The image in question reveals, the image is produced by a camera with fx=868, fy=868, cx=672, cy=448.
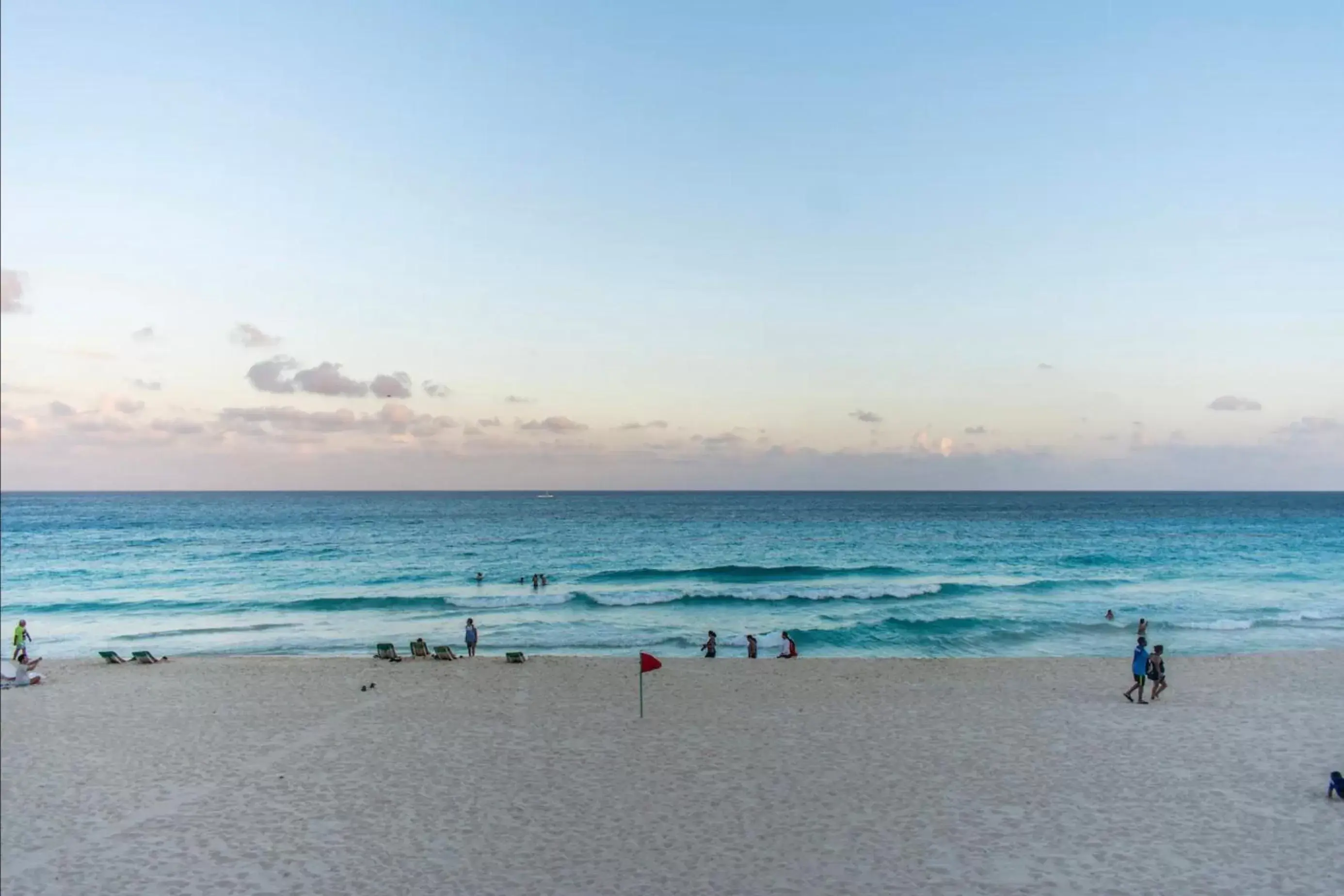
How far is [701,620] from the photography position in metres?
35.9

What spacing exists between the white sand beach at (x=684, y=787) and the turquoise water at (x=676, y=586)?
9377mm

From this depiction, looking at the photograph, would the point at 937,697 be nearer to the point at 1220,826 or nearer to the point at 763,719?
the point at 763,719

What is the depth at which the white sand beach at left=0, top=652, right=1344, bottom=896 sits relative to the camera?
414 inches

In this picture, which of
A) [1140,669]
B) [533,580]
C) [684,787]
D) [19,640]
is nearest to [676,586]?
[533,580]

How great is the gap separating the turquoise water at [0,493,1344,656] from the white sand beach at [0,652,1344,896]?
938 centimetres

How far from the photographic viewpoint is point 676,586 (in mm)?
47688

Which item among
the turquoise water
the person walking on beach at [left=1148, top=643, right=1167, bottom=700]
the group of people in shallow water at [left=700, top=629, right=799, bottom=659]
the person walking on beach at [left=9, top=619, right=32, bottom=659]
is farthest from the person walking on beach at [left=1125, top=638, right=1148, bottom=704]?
the person walking on beach at [left=9, top=619, right=32, bottom=659]

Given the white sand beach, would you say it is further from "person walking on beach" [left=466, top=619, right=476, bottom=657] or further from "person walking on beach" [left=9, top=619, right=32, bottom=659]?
"person walking on beach" [left=466, top=619, right=476, bottom=657]

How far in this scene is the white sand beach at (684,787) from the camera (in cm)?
1051

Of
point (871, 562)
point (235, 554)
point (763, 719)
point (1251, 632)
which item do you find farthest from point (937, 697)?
point (235, 554)

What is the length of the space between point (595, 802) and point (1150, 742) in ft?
33.8

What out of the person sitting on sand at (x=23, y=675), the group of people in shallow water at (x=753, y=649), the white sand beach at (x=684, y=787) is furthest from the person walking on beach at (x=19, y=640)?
the group of people in shallow water at (x=753, y=649)

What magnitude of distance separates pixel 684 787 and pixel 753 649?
1340 centimetres

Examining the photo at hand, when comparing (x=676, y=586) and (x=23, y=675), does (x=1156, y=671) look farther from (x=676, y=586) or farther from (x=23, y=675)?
(x=676, y=586)
